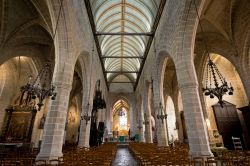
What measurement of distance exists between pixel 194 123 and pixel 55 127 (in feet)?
19.4

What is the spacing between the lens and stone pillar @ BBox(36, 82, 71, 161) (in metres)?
5.86

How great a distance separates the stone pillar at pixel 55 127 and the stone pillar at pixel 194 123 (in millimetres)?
5533

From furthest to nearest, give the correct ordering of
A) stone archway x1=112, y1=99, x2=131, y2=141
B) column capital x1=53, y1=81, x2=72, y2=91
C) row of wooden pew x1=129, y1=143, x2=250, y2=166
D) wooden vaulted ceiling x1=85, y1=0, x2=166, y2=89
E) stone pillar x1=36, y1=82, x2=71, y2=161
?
stone archway x1=112, y1=99, x2=131, y2=141, wooden vaulted ceiling x1=85, y1=0, x2=166, y2=89, column capital x1=53, y1=81, x2=72, y2=91, stone pillar x1=36, y1=82, x2=71, y2=161, row of wooden pew x1=129, y1=143, x2=250, y2=166

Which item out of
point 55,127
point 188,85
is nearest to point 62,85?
point 55,127

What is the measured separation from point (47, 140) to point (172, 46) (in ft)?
25.6

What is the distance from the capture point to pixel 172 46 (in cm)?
854

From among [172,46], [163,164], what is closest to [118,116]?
[172,46]

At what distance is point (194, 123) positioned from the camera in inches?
250

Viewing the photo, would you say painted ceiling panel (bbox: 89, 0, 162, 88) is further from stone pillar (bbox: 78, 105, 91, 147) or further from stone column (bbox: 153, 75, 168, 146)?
stone pillar (bbox: 78, 105, 91, 147)

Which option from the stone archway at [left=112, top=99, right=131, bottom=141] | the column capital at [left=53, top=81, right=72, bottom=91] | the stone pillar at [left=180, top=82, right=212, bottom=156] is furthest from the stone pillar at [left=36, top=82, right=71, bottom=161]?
the stone archway at [left=112, top=99, right=131, bottom=141]

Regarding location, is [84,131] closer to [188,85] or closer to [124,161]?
[124,161]

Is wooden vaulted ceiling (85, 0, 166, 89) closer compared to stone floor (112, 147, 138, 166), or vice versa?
stone floor (112, 147, 138, 166)

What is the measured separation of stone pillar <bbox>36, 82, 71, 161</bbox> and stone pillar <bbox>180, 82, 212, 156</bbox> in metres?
5.53

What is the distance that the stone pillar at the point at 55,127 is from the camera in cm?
586
